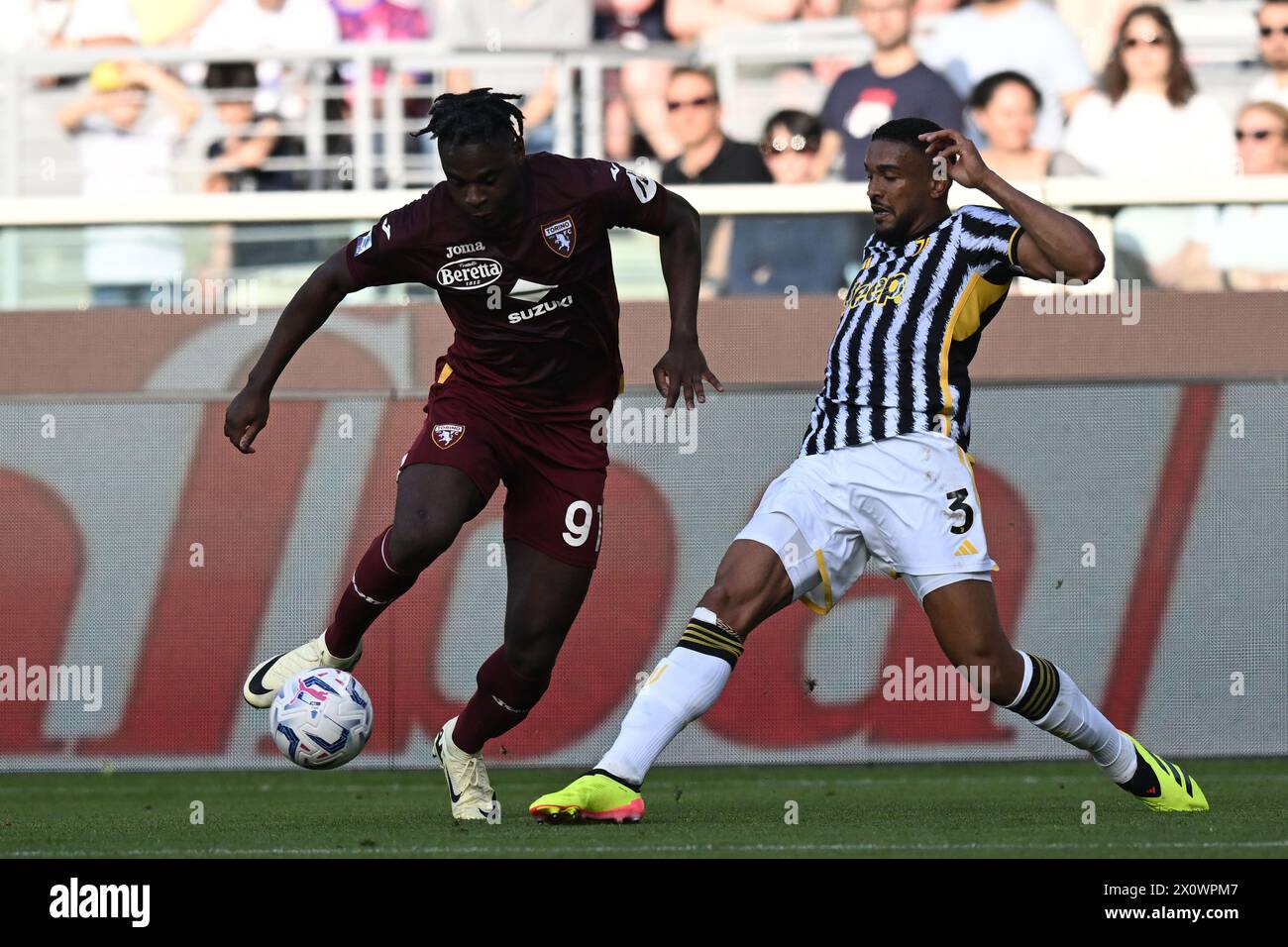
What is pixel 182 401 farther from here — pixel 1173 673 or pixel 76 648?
pixel 1173 673

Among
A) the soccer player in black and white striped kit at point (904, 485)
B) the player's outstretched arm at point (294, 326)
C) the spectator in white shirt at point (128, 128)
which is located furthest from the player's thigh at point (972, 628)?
the spectator in white shirt at point (128, 128)

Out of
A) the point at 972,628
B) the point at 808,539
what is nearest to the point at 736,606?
the point at 808,539

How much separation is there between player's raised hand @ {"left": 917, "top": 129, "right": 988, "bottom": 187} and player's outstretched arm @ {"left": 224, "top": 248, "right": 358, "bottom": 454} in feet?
6.20

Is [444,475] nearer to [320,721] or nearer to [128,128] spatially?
[320,721]

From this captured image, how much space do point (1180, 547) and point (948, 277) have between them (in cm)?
369

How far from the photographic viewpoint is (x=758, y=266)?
11.6 m

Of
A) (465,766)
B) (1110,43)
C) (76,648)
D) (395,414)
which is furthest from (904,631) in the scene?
(1110,43)

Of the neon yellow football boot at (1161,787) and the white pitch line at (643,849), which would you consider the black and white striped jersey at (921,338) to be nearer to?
the neon yellow football boot at (1161,787)

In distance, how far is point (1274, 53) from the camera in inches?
523

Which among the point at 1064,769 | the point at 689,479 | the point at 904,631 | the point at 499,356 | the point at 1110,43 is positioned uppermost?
the point at 1110,43

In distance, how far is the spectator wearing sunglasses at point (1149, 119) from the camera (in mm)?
12750

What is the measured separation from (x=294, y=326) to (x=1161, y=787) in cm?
318

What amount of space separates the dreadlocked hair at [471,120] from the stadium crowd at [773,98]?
569cm
